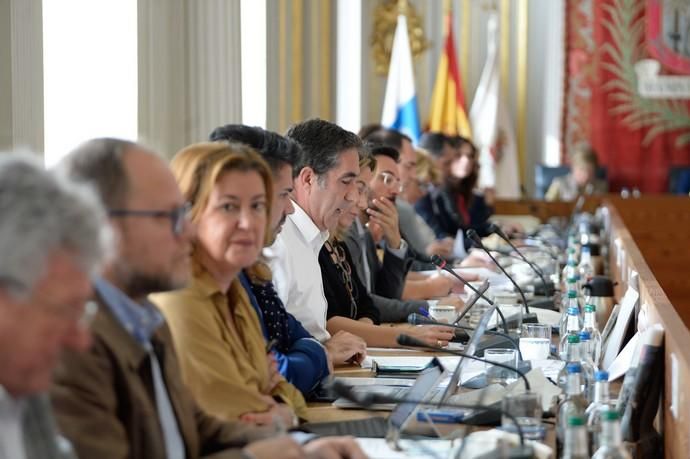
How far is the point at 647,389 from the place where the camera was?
261 centimetres

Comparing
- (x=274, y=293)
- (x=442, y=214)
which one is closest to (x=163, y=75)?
(x=274, y=293)

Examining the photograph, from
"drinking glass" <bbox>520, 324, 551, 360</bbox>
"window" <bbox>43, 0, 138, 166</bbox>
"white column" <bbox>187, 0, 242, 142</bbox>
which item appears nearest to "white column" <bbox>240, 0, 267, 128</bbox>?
"white column" <bbox>187, 0, 242, 142</bbox>

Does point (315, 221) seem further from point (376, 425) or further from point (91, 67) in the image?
point (376, 425)

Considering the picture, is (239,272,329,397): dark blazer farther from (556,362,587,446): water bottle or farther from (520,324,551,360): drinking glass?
(520,324,551,360): drinking glass

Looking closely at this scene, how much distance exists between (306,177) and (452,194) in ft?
14.5

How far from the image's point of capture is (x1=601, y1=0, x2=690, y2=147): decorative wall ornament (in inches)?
477

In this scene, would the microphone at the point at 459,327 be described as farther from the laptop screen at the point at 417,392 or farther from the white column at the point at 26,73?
the white column at the point at 26,73

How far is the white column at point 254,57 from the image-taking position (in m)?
6.07

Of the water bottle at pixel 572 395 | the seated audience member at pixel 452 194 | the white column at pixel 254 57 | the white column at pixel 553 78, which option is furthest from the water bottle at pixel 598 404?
the white column at pixel 553 78

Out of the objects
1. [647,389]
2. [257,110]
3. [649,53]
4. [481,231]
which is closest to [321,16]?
[481,231]

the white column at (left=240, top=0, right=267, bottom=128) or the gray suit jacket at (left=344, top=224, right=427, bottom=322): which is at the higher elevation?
the white column at (left=240, top=0, right=267, bottom=128)

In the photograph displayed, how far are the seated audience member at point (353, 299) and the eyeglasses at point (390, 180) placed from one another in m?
0.87

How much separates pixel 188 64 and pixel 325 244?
115 cm

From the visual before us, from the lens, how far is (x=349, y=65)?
10164mm
